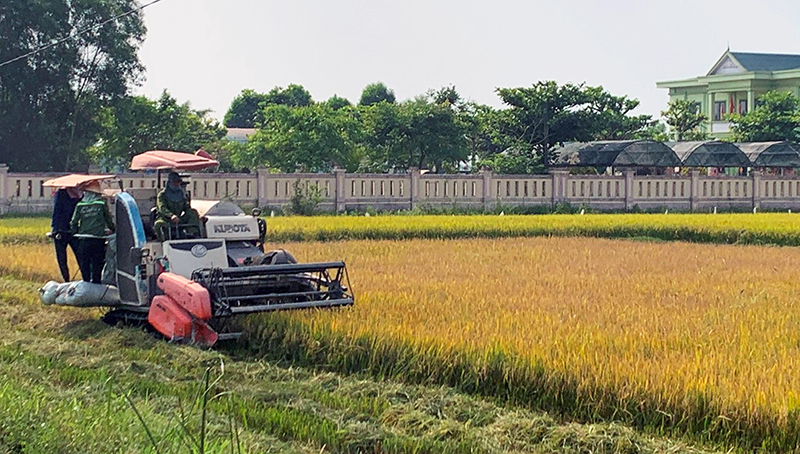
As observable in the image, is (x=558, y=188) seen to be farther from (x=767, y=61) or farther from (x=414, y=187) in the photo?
(x=767, y=61)

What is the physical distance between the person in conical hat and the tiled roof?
62.2 meters

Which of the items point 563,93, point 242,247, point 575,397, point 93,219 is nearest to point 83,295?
point 93,219

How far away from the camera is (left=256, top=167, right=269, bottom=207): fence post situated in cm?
3066

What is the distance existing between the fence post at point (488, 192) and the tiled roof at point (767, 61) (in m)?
38.8

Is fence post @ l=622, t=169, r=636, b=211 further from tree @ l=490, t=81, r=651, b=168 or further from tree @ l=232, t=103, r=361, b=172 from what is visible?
tree @ l=232, t=103, r=361, b=172

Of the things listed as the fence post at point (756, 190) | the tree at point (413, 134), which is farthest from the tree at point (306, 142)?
the fence post at point (756, 190)

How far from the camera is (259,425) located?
6.46 m

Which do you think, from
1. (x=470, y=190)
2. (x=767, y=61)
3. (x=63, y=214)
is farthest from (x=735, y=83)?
(x=63, y=214)

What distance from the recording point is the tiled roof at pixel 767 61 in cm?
Answer: 6762

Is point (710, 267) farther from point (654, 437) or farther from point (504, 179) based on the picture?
point (504, 179)

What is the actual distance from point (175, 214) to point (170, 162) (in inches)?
20.5

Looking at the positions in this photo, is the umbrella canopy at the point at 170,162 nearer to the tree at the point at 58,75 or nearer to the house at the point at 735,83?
the tree at the point at 58,75

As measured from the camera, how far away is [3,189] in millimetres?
27672

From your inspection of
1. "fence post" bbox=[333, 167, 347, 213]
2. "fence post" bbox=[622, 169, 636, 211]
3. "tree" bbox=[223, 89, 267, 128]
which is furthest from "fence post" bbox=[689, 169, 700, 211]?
"tree" bbox=[223, 89, 267, 128]
